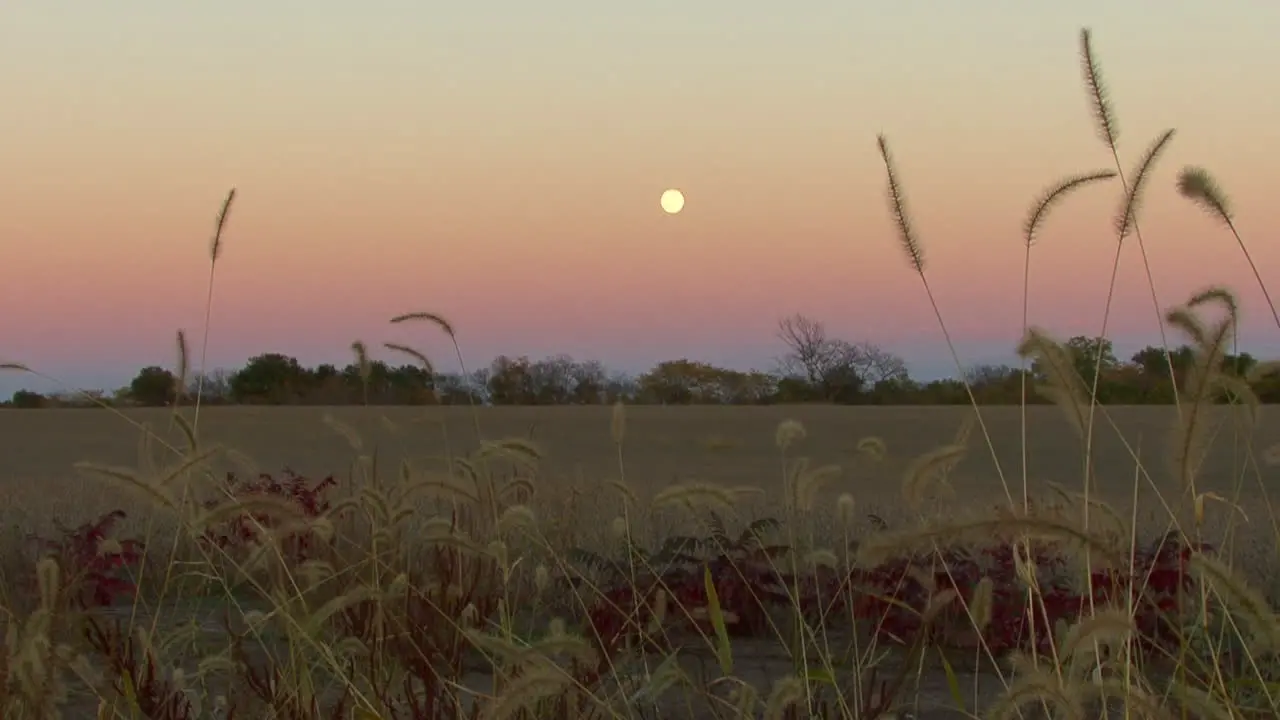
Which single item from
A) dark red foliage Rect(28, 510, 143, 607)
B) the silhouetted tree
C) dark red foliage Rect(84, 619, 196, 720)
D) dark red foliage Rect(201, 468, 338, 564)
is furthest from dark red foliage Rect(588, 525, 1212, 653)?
the silhouetted tree

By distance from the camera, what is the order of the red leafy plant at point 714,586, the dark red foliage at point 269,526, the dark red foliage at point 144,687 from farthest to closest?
the dark red foliage at point 269,526
the red leafy plant at point 714,586
the dark red foliage at point 144,687

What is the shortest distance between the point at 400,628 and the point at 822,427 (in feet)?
67.3

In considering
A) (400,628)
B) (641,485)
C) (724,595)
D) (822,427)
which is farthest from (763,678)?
(822,427)

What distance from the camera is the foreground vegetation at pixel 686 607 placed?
288cm

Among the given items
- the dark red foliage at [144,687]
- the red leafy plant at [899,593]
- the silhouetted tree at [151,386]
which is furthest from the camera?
the silhouetted tree at [151,386]

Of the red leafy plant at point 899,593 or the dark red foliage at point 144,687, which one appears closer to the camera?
the dark red foliage at point 144,687

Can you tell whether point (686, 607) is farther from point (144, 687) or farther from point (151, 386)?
point (151, 386)

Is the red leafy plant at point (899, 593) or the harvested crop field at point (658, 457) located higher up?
the harvested crop field at point (658, 457)

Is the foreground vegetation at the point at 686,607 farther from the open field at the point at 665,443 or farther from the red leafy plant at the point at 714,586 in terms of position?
the open field at the point at 665,443

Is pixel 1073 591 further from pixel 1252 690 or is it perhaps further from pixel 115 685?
pixel 115 685

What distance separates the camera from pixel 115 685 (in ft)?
11.8

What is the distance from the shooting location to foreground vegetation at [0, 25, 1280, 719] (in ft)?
9.46

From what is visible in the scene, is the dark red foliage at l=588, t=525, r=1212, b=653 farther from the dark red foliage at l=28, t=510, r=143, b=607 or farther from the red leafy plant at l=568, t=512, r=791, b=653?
the dark red foliage at l=28, t=510, r=143, b=607

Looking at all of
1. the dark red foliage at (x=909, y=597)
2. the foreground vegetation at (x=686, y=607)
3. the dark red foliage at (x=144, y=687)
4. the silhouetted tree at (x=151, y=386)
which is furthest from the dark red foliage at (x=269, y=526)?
the silhouetted tree at (x=151, y=386)
